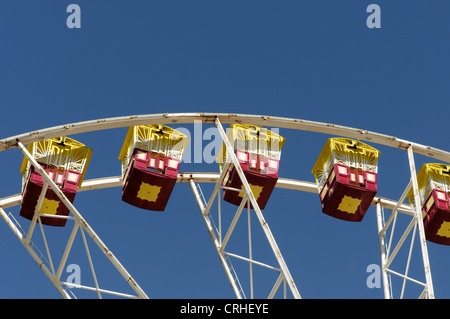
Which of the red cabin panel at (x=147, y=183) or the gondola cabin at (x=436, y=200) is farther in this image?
the gondola cabin at (x=436, y=200)

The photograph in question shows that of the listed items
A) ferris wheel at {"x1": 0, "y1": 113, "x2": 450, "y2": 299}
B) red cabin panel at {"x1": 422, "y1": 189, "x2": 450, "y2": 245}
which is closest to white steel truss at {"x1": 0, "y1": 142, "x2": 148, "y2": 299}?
ferris wheel at {"x1": 0, "y1": 113, "x2": 450, "y2": 299}

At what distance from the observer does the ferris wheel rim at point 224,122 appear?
28.6 metres

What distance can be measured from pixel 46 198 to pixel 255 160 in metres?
7.27

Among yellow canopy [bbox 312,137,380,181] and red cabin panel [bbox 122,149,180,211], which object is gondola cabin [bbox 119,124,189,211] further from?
yellow canopy [bbox 312,137,380,181]

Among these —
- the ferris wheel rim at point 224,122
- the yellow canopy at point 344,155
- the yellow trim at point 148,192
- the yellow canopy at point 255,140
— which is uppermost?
the ferris wheel rim at point 224,122

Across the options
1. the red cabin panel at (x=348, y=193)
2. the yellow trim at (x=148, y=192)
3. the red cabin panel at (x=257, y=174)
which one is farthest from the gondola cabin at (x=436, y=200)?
the yellow trim at (x=148, y=192)

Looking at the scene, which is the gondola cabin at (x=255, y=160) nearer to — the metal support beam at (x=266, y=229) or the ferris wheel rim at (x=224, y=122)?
the ferris wheel rim at (x=224, y=122)

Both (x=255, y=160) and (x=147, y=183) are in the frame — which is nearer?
(x=147, y=183)

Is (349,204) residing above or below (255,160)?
below

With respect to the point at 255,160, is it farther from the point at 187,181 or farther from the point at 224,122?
the point at 187,181

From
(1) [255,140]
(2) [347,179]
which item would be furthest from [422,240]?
(1) [255,140]

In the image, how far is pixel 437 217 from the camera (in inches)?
1326

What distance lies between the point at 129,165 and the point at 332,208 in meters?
7.46
